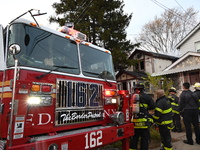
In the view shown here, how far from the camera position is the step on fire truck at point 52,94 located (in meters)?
2.25

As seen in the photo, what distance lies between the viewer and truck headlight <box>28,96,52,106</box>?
2406 mm

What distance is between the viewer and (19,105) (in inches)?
85.8

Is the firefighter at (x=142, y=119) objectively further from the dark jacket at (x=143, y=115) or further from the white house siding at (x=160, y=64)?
the white house siding at (x=160, y=64)

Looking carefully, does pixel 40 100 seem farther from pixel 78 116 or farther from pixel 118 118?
pixel 118 118

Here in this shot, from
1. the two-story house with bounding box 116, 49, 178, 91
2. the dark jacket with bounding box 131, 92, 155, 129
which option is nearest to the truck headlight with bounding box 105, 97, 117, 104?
the dark jacket with bounding box 131, 92, 155, 129

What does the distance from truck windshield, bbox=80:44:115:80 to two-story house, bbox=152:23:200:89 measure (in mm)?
12105

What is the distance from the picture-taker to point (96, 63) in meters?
3.96

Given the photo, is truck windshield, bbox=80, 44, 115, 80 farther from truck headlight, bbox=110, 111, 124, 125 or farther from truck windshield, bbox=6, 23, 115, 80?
truck headlight, bbox=110, 111, 124, 125

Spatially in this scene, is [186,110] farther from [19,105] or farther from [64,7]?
[64,7]

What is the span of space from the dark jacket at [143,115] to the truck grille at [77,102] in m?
0.98

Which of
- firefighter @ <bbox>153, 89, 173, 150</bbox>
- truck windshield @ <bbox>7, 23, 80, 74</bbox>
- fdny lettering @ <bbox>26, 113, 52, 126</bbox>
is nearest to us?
fdny lettering @ <bbox>26, 113, 52, 126</bbox>

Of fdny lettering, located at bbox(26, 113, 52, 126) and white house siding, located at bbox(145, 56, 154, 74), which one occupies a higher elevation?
white house siding, located at bbox(145, 56, 154, 74)

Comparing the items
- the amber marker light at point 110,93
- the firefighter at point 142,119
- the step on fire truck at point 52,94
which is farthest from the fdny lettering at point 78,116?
the firefighter at point 142,119

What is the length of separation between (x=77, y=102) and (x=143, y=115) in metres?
1.78
